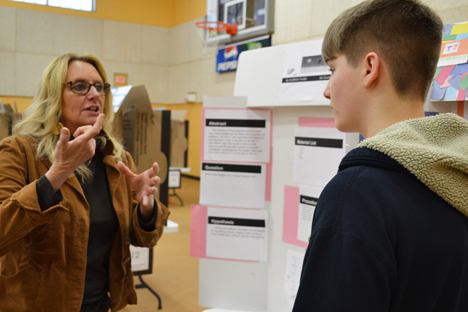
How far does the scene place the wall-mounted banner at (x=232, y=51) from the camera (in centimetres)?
665

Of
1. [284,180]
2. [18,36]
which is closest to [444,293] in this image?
[284,180]

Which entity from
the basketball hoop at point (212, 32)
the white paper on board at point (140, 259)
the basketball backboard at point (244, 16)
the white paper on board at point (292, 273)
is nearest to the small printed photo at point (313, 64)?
the white paper on board at point (292, 273)

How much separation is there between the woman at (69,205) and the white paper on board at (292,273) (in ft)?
1.95

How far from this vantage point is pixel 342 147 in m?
1.57

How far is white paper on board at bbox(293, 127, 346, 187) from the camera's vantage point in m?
1.59

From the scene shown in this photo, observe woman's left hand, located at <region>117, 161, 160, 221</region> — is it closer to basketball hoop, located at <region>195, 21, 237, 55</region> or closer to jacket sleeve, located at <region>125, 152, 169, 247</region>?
jacket sleeve, located at <region>125, 152, 169, 247</region>

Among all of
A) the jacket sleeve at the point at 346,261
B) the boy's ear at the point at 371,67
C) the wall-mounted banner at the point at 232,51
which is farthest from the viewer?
the wall-mounted banner at the point at 232,51

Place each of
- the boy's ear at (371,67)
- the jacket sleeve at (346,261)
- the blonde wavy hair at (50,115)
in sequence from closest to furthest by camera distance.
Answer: the jacket sleeve at (346,261) → the boy's ear at (371,67) → the blonde wavy hair at (50,115)

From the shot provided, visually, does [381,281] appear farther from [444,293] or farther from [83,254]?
[83,254]

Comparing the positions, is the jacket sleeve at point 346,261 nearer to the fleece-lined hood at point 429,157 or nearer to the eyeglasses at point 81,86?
the fleece-lined hood at point 429,157

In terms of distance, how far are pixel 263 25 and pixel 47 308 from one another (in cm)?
588

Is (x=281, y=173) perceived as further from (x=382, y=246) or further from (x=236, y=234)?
(x=382, y=246)

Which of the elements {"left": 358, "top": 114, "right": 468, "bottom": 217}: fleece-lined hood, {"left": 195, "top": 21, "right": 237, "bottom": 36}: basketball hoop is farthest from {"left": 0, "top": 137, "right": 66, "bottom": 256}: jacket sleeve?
{"left": 195, "top": 21, "right": 237, "bottom": 36}: basketball hoop

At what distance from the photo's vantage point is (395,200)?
0.60 metres
